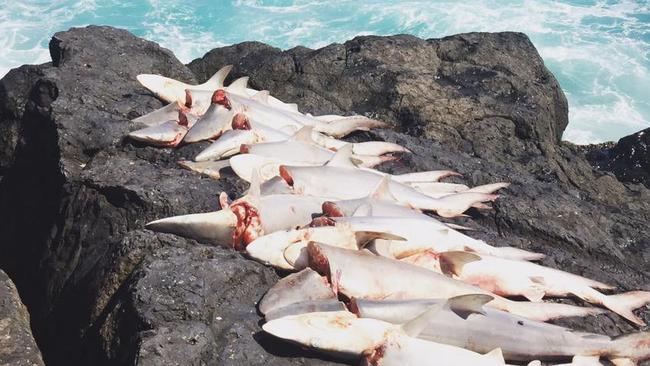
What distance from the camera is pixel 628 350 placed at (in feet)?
14.4

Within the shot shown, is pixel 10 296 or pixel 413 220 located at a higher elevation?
pixel 413 220

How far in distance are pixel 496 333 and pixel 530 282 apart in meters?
0.82

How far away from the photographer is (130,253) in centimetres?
450

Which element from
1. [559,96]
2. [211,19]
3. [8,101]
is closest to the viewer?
[8,101]

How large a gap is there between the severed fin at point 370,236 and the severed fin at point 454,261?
40cm

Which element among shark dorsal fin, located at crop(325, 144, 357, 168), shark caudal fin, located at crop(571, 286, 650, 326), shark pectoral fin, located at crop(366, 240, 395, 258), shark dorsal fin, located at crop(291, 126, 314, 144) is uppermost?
shark dorsal fin, located at crop(291, 126, 314, 144)

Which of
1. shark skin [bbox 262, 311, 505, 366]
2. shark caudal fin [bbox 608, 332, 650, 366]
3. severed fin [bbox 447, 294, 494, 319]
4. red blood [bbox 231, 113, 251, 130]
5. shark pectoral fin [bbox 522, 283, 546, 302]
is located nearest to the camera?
shark skin [bbox 262, 311, 505, 366]

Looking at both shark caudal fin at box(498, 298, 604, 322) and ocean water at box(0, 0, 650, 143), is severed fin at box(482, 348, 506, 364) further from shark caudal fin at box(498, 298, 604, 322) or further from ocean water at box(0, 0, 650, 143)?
ocean water at box(0, 0, 650, 143)

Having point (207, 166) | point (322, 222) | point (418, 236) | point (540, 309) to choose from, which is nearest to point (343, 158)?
point (207, 166)

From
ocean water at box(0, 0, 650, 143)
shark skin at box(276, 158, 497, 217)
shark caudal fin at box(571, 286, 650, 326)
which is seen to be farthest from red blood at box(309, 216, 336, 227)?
ocean water at box(0, 0, 650, 143)

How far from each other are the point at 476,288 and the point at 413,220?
68cm

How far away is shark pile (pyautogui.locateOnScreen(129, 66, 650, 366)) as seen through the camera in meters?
3.86

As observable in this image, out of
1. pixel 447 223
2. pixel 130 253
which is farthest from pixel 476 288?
pixel 130 253

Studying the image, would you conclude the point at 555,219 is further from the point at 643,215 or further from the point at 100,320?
the point at 100,320
